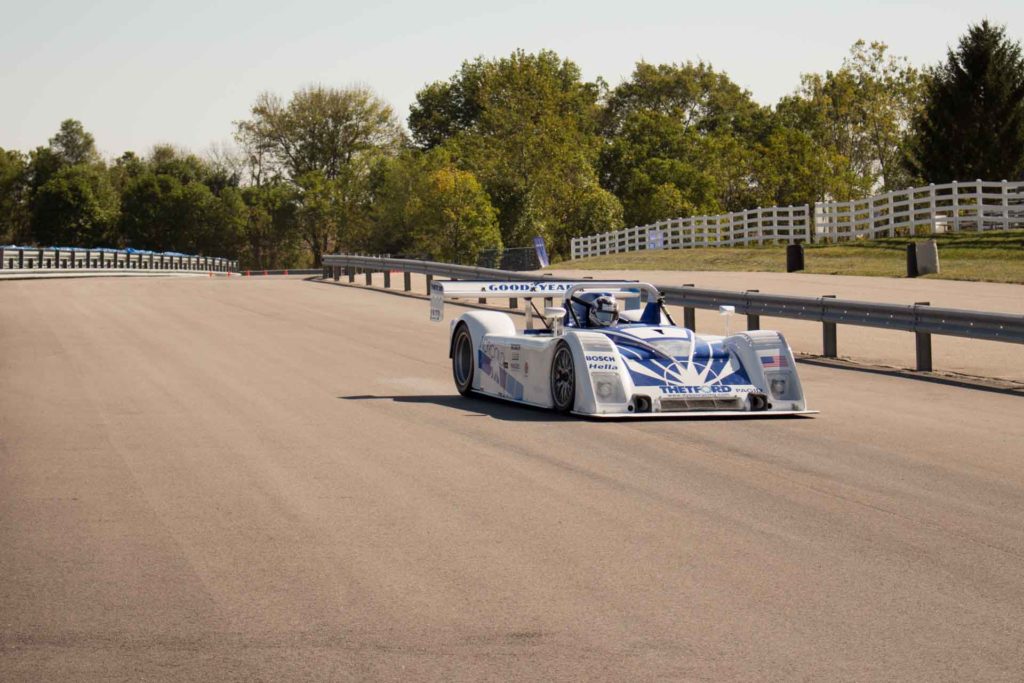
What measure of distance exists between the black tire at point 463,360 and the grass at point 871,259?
21.7 meters

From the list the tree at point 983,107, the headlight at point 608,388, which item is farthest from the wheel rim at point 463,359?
Result: the tree at point 983,107

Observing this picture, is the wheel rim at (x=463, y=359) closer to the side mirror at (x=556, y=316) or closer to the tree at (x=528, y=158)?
the side mirror at (x=556, y=316)

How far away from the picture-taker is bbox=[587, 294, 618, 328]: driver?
46.2 ft

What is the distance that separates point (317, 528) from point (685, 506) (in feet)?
6.97

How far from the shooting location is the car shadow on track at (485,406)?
13094 mm

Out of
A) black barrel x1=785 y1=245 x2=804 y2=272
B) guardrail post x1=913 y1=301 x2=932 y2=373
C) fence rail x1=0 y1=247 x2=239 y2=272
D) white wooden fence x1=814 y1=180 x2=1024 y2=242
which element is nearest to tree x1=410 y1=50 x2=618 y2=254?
fence rail x1=0 y1=247 x2=239 y2=272

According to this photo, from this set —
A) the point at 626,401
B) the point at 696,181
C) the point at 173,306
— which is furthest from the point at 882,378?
the point at 696,181

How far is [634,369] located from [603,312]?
4.63 feet

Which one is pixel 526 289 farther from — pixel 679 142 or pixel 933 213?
pixel 679 142

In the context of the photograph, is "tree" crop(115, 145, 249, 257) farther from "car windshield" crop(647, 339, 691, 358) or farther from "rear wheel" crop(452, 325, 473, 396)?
"car windshield" crop(647, 339, 691, 358)

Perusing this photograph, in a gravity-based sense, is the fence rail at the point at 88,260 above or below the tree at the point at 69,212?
below

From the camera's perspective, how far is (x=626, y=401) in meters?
12.6

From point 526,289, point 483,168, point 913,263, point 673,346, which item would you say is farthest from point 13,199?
point 673,346

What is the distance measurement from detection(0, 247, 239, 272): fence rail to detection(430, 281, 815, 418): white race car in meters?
35.3
